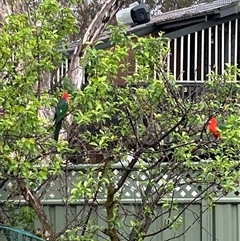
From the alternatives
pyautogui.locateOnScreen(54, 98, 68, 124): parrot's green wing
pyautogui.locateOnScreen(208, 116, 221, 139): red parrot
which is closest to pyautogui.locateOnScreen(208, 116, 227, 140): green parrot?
pyautogui.locateOnScreen(208, 116, 221, 139): red parrot

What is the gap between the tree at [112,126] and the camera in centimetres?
377

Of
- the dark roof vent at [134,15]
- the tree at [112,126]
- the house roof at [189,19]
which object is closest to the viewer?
the tree at [112,126]

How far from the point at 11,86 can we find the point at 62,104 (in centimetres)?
58

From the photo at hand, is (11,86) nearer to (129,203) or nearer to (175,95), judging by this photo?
(175,95)

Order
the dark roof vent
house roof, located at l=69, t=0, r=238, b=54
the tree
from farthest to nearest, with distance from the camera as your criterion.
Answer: the dark roof vent
house roof, located at l=69, t=0, r=238, b=54
the tree

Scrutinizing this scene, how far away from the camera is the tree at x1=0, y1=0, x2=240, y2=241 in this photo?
3766mm

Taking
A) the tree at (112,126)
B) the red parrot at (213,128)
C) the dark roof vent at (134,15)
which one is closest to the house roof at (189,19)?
the dark roof vent at (134,15)

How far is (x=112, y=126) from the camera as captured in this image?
462 cm

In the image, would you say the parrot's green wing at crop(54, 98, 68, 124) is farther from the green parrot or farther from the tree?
the green parrot

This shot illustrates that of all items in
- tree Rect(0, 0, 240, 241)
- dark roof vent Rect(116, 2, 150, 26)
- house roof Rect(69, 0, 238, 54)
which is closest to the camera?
tree Rect(0, 0, 240, 241)

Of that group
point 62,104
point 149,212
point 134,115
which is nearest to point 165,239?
point 149,212

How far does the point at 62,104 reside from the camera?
3.77 m

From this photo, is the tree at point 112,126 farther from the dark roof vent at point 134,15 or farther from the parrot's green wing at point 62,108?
the dark roof vent at point 134,15

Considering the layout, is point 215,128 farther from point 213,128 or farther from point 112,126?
point 112,126
